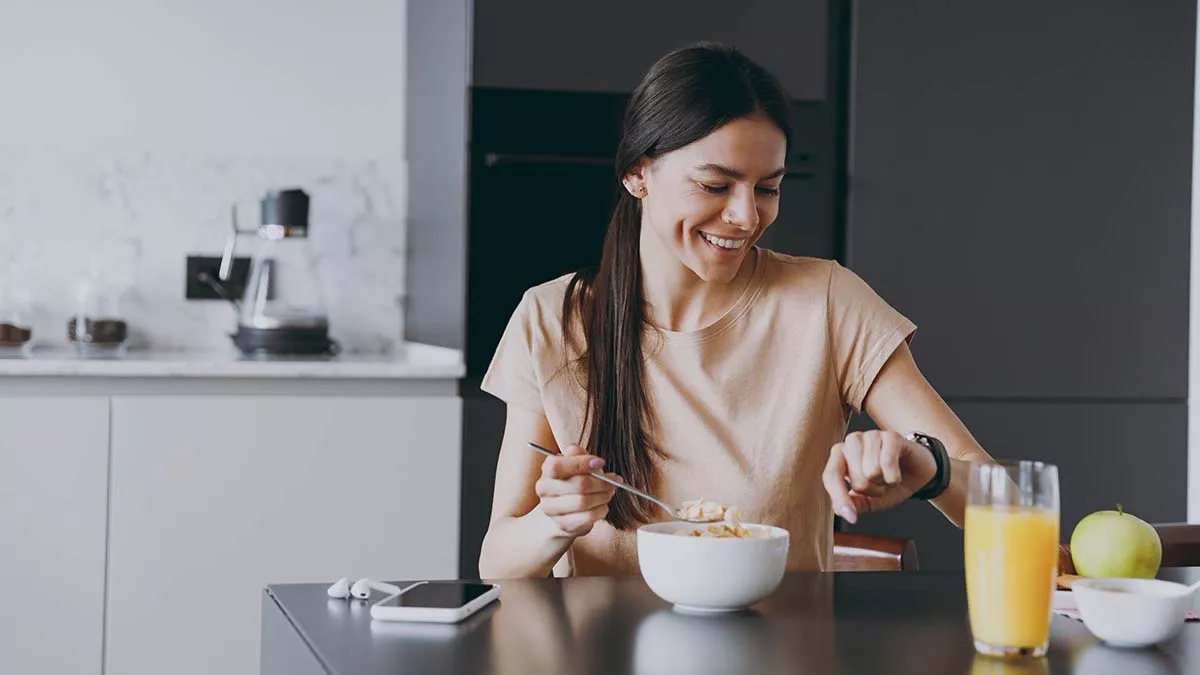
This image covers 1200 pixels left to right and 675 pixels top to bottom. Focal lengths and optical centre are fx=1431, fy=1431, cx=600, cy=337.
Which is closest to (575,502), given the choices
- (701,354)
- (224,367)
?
(701,354)

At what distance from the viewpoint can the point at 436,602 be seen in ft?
4.00

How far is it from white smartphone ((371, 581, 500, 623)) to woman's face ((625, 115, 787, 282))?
587 millimetres

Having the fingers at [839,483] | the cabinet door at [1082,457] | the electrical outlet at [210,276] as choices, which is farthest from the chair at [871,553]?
the electrical outlet at [210,276]

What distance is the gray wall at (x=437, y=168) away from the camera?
8.97 feet

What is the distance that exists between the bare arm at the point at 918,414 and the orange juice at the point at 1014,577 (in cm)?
51

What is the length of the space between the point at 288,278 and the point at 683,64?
1.73 m

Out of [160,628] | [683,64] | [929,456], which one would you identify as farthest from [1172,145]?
[160,628]

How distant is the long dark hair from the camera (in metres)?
1.70

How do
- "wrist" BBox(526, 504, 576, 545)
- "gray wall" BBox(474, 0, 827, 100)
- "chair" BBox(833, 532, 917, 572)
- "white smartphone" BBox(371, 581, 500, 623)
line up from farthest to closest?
1. "gray wall" BBox(474, 0, 827, 100)
2. "chair" BBox(833, 532, 917, 572)
3. "wrist" BBox(526, 504, 576, 545)
4. "white smartphone" BBox(371, 581, 500, 623)

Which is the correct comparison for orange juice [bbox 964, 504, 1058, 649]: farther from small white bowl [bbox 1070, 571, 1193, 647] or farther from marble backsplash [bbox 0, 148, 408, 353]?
marble backsplash [bbox 0, 148, 408, 353]

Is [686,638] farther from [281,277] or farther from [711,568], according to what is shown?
[281,277]

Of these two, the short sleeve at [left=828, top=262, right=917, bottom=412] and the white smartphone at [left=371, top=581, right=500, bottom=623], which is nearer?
the white smartphone at [left=371, top=581, right=500, bottom=623]

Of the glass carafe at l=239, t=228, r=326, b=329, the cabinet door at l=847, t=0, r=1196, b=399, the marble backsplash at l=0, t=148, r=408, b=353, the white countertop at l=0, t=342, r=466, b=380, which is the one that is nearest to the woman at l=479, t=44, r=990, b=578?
the white countertop at l=0, t=342, r=466, b=380

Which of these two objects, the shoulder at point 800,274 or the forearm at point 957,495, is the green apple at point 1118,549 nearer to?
the forearm at point 957,495
